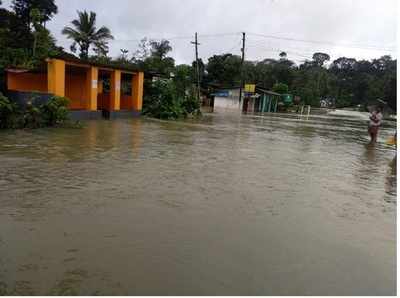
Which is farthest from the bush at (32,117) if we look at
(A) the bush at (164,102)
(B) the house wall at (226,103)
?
(B) the house wall at (226,103)

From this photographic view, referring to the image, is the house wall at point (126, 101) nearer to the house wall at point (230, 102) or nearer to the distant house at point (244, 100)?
the distant house at point (244, 100)

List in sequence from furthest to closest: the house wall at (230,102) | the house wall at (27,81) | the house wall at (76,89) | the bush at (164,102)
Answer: the house wall at (230,102), the bush at (164,102), the house wall at (76,89), the house wall at (27,81)

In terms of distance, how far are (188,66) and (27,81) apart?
12.3 metres

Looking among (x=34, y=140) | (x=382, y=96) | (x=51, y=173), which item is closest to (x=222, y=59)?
(x=382, y=96)

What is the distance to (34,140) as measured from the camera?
11.2 metres

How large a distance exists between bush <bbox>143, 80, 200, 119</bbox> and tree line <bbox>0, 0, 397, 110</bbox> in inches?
61.2

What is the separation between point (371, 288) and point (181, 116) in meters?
22.9

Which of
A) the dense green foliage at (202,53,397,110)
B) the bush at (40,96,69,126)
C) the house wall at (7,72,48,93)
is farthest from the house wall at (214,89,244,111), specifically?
the bush at (40,96,69,126)

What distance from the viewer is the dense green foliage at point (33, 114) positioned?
43.3ft

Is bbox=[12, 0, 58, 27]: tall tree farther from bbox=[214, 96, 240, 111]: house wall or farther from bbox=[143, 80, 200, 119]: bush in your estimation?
bbox=[214, 96, 240, 111]: house wall

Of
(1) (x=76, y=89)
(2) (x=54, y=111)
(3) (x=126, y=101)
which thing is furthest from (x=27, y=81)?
(2) (x=54, y=111)

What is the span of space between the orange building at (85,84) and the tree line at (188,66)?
3.08 ft

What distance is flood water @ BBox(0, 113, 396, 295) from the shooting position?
332 cm

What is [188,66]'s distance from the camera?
29.0 meters
